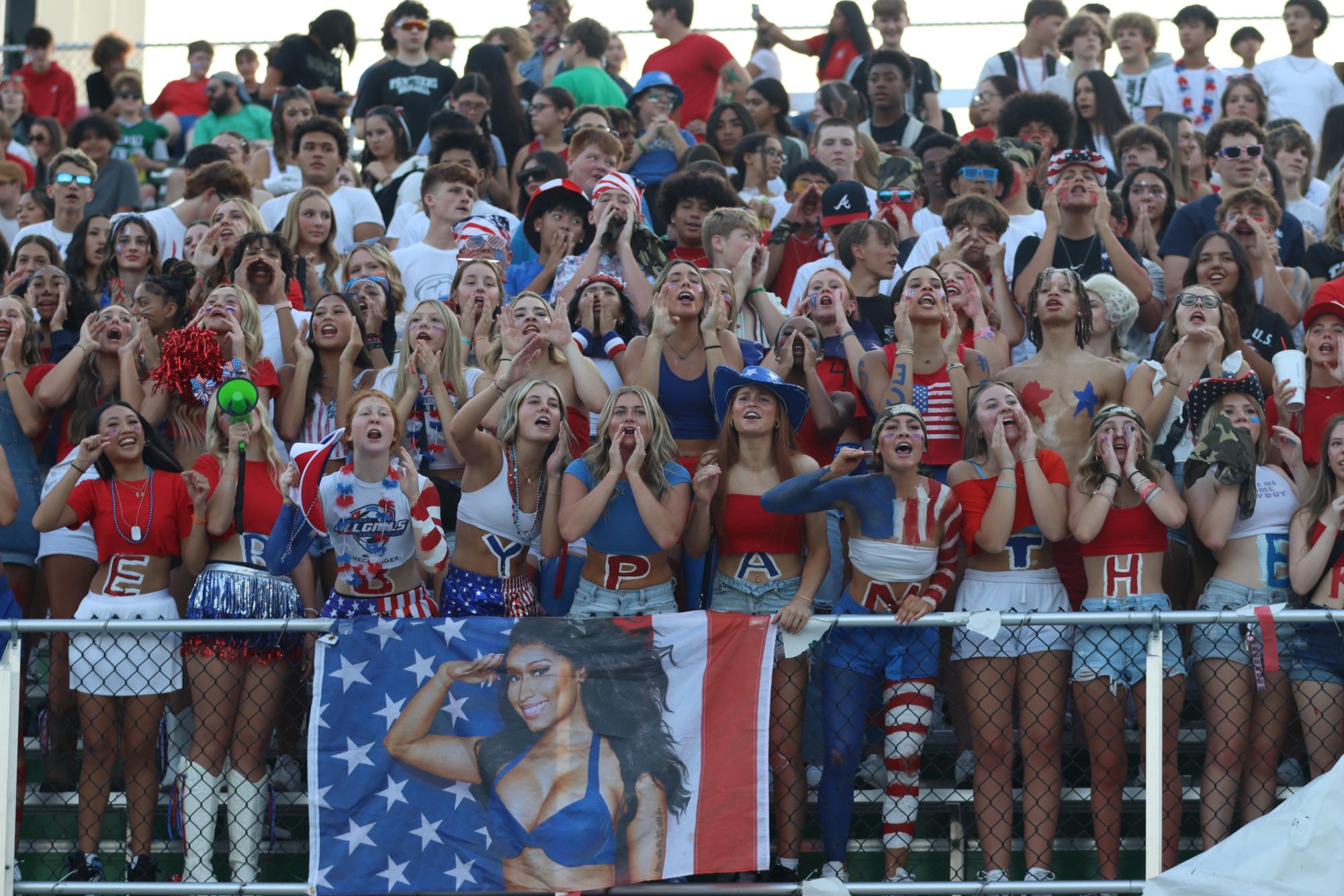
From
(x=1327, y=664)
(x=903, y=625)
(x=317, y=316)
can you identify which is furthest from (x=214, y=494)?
(x=1327, y=664)

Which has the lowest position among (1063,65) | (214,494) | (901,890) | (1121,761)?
(901,890)

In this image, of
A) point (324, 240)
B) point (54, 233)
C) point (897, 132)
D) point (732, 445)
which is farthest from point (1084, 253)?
point (54, 233)

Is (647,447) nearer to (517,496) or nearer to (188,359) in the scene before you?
(517,496)

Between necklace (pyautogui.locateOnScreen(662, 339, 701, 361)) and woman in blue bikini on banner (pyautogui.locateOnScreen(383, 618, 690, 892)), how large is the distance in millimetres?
1551

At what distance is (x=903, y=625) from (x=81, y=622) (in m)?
2.77

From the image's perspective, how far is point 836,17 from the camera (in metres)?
13.0

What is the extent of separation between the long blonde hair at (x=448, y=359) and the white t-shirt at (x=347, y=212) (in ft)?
7.38

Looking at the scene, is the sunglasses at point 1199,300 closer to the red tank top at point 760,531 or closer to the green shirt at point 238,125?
the red tank top at point 760,531

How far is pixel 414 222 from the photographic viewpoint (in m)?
9.59

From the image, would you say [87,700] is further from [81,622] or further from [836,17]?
[836,17]

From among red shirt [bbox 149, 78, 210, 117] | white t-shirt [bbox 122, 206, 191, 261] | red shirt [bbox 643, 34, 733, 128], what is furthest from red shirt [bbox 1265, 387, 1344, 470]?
red shirt [bbox 149, 78, 210, 117]

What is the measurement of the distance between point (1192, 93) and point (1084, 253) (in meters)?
4.15

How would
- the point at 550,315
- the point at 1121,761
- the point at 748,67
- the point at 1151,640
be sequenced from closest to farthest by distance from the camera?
the point at 1151,640 → the point at 1121,761 → the point at 550,315 → the point at 748,67

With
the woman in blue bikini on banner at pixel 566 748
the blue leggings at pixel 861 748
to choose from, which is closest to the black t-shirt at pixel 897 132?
the blue leggings at pixel 861 748
